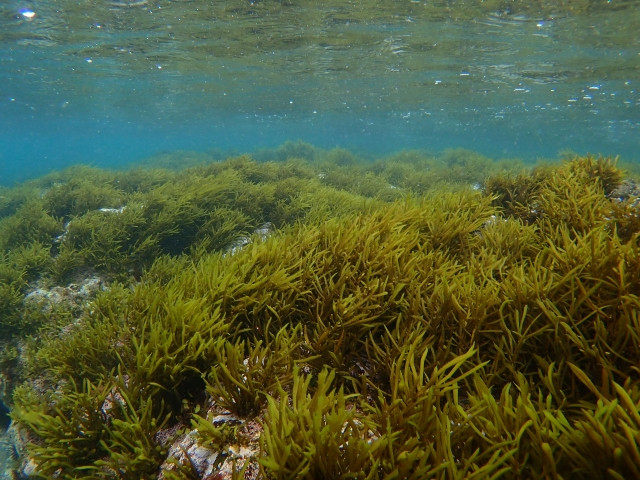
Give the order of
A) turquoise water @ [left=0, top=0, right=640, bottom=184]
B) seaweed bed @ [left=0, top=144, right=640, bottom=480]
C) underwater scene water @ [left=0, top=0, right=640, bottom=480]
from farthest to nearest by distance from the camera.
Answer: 1. turquoise water @ [left=0, top=0, right=640, bottom=184]
2. underwater scene water @ [left=0, top=0, right=640, bottom=480]
3. seaweed bed @ [left=0, top=144, right=640, bottom=480]

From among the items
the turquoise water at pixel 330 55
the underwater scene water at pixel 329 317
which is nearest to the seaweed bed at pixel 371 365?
the underwater scene water at pixel 329 317

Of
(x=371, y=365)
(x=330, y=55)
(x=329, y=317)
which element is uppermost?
(x=330, y=55)

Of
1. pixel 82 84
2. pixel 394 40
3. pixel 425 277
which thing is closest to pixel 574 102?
pixel 394 40

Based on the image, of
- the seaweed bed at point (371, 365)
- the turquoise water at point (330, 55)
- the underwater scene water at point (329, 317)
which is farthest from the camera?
the turquoise water at point (330, 55)

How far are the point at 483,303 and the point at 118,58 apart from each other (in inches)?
1175

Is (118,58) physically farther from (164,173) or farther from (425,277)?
(425,277)

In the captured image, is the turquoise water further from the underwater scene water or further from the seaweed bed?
the seaweed bed

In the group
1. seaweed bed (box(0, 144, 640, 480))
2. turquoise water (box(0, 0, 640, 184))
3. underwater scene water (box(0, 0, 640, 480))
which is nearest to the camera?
seaweed bed (box(0, 144, 640, 480))

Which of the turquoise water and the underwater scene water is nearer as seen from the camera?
the underwater scene water

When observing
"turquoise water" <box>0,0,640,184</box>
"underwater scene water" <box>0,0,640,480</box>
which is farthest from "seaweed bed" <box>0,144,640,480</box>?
"turquoise water" <box>0,0,640,184</box>

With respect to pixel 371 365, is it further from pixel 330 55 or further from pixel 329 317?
pixel 330 55

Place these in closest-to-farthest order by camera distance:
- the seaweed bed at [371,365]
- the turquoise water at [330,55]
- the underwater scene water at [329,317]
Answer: the seaweed bed at [371,365], the underwater scene water at [329,317], the turquoise water at [330,55]

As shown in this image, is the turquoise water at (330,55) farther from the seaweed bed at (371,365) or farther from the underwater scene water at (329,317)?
the seaweed bed at (371,365)

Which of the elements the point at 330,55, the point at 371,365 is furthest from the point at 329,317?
the point at 330,55
